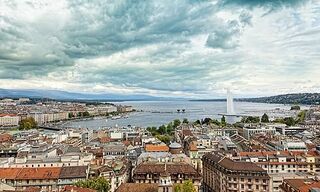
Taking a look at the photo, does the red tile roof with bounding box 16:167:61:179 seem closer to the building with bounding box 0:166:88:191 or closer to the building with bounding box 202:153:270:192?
the building with bounding box 0:166:88:191

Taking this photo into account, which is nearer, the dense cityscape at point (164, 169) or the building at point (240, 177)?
the dense cityscape at point (164, 169)

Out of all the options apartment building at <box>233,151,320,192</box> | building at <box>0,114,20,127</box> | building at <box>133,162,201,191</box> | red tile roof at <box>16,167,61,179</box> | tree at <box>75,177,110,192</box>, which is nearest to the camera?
tree at <box>75,177,110,192</box>

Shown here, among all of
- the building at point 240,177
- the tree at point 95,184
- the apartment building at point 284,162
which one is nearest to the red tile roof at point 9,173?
the tree at point 95,184

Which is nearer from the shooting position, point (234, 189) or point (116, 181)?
point (234, 189)

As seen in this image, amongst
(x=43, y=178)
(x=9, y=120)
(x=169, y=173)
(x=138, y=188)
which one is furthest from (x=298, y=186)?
(x=9, y=120)

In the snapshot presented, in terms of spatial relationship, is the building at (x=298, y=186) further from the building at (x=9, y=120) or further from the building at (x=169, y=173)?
the building at (x=9, y=120)

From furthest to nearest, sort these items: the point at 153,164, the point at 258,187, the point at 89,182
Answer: the point at 153,164 → the point at 258,187 → the point at 89,182

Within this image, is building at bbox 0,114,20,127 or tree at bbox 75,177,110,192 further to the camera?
building at bbox 0,114,20,127

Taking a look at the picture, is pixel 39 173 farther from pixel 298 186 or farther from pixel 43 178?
pixel 298 186

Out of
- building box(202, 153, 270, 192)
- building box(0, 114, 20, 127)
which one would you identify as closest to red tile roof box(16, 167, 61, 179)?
building box(202, 153, 270, 192)

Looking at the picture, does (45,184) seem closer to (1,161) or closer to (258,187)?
(1,161)

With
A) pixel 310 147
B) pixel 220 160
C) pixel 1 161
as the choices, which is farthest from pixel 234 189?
pixel 1 161
